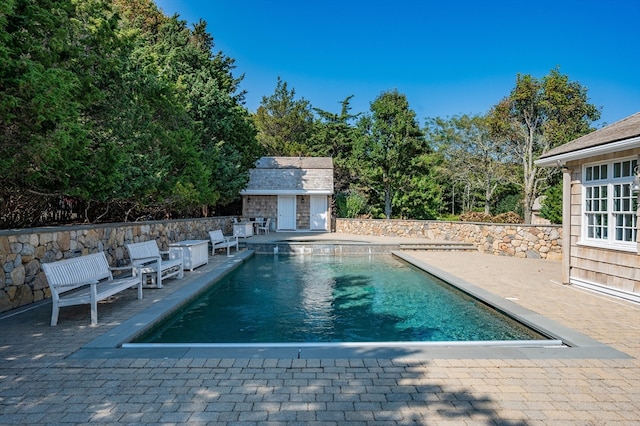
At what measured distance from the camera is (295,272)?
11398mm

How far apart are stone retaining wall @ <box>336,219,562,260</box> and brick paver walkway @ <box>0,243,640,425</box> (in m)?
8.69

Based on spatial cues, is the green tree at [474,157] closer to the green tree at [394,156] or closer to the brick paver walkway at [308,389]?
the green tree at [394,156]

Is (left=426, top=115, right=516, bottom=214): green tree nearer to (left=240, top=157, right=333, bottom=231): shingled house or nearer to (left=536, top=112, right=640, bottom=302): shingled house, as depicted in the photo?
(left=240, top=157, right=333, bottom=231): shingled house

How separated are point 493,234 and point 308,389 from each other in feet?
42.0

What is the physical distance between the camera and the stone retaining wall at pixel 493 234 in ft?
41.6

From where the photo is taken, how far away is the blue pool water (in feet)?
18.5

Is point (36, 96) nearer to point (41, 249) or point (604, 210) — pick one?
point (41, 249)

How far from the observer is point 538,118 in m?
24.8

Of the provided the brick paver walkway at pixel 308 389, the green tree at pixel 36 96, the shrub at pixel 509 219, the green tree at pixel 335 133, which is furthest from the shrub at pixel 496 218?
the green tree at pixel 36 96

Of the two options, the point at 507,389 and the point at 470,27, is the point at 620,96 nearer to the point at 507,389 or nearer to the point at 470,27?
the point at 470,27

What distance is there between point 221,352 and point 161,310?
2.22 m

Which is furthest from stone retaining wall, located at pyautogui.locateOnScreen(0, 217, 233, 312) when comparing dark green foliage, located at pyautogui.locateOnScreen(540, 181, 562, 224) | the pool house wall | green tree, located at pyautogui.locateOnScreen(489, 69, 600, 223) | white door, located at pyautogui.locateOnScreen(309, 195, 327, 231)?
green tree, located at pyautogui.locateOnScreen(489, 69, 600, 223)

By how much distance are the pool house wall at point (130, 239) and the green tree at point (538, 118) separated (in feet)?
33.0

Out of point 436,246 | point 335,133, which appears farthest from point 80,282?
point 335,133
